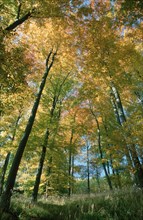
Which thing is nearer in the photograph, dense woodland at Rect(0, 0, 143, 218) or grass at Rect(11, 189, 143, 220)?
grass at Rect(11, 189, 143, 220)

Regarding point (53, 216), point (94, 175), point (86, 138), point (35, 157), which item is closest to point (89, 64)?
point (53, 216)

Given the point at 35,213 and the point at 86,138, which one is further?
the point at 86,138

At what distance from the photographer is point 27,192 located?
49.7 feet

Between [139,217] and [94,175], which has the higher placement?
[94,175]

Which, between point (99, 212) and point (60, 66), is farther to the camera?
point (60, 66)

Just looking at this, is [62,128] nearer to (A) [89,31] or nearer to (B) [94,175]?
(A) [89,31]

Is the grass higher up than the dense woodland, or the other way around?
the dense woodland

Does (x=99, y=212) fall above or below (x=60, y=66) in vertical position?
below

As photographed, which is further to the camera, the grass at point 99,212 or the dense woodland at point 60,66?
the dense woodland at point 60,66

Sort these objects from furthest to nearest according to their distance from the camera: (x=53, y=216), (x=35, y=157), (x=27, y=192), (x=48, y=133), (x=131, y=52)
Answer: (x=27, y=192) < (x=35, y=157) < (x=48, y=133) < (x=131, y=52) < (x=53, y=216)

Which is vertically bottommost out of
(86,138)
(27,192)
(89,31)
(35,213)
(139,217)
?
(139,217)

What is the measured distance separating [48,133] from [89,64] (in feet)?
16.2

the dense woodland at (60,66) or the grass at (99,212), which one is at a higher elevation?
the dense woodland at (60,66)

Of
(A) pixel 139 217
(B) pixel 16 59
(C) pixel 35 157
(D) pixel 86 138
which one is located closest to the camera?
(A) pixel 139 217
